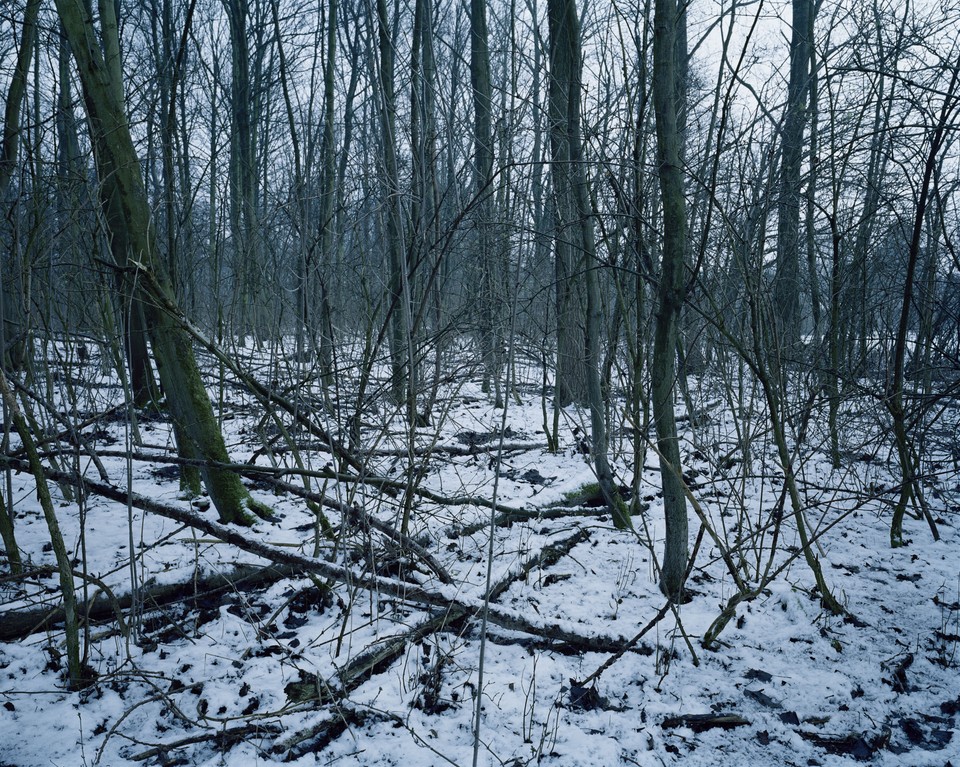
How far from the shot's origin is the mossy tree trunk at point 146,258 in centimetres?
316

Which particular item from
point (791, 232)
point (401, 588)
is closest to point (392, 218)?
point (401, 588)

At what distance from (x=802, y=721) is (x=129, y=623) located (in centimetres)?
272

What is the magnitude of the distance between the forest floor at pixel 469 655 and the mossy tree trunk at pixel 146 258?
0.43 metres

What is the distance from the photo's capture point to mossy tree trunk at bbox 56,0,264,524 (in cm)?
316

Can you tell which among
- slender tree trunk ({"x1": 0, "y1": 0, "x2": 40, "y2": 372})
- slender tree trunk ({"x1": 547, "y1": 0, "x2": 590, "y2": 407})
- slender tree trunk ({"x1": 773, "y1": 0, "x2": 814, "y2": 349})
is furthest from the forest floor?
slender tree trunk ({"x1": 773, "y1": 0, "x2": 814, "y2": 349})

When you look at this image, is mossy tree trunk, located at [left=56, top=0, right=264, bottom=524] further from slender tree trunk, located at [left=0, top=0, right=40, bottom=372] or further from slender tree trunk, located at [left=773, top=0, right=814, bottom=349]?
slender tree trunk, located at [left=773, top=0, right=814, bottom=349]

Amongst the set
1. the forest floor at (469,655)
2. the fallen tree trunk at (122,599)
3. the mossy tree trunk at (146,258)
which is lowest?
the forest floor at (469,655)

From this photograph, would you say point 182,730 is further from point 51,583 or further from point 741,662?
point 741,662

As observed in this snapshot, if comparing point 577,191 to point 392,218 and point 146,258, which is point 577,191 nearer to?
point 392,218

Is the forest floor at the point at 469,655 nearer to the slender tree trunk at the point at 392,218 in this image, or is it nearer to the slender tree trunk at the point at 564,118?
the slender tree trunk at the point at 392,218

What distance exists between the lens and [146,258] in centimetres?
318

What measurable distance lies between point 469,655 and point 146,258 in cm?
261

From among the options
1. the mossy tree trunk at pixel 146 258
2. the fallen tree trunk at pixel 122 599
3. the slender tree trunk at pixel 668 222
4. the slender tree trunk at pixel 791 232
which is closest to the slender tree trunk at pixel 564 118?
the slender tree trunk at pixel 668 222

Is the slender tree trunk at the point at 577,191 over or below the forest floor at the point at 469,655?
over
